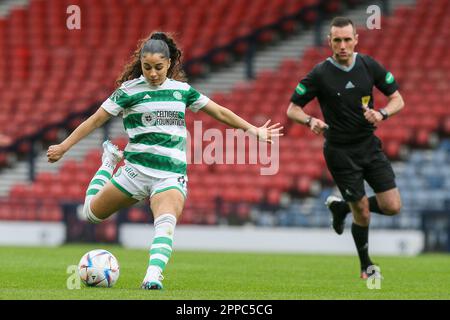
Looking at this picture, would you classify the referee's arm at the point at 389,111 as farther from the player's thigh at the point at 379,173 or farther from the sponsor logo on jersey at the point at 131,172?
the sponsor logo on jersey at the point at 131,172

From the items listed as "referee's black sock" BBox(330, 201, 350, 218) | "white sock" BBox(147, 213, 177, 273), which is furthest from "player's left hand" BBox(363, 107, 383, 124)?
"white sock" BBox(147, 213, 177, 273)

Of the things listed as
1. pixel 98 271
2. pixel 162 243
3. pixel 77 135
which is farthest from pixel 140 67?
pixel 98 271

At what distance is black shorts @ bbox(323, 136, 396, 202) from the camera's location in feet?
33.2

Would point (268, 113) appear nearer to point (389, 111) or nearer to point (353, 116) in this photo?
point (353, 116)

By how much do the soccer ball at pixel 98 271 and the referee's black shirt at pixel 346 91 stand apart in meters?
2.58

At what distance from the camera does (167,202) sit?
8.53 metres

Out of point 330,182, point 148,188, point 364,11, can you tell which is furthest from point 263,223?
point 148,188

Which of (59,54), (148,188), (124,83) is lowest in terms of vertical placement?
(148,188)

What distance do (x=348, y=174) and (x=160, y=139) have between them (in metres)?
2.23
